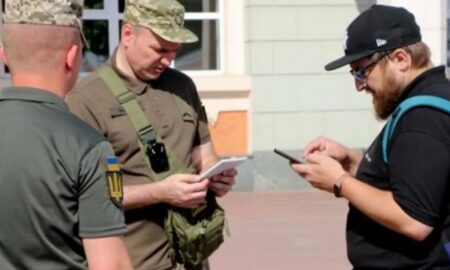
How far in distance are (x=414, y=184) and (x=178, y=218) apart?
3.67 ft

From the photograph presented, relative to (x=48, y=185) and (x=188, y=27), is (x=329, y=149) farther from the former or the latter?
(x=188, y=27)

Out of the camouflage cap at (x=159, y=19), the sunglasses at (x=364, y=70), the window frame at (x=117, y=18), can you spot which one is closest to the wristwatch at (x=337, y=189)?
the sunglasses at (x=364, y=70)

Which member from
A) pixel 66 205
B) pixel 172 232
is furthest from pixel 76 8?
pixel 172 232

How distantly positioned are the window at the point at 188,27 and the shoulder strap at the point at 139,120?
8.19m

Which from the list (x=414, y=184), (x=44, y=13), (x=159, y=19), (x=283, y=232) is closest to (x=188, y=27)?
(x=283, y=232)

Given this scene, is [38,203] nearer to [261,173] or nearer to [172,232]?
[172,232]

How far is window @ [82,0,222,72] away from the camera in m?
12.6

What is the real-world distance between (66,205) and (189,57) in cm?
998

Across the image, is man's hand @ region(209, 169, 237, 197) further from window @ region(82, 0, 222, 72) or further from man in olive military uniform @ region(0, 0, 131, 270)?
window @ region(82, 0, 222, 72)

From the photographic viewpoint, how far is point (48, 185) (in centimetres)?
277

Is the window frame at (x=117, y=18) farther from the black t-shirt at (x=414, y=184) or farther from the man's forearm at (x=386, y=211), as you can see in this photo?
the man's forearm at (x=386, y=211)

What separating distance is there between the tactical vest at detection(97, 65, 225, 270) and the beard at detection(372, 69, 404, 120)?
930mm

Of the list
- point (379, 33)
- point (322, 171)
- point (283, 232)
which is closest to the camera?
point (379, 33)

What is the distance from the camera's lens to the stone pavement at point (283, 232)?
29.6 ft
